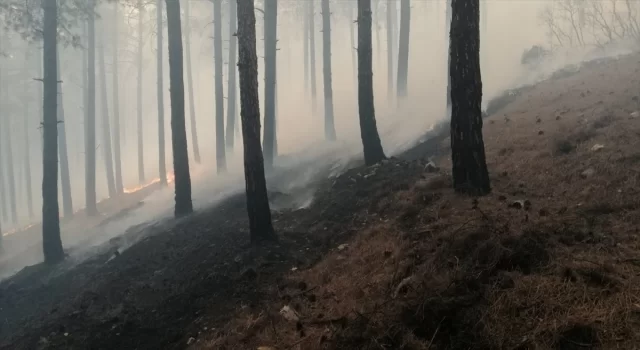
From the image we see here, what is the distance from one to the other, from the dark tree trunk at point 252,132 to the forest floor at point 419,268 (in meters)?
0.52

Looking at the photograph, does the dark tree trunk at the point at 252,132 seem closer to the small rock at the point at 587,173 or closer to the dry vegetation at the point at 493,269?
the dry vegetation at the point at 493,269

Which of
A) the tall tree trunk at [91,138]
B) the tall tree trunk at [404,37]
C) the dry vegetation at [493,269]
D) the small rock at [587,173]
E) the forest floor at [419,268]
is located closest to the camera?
the dry vegetation at [493,269]

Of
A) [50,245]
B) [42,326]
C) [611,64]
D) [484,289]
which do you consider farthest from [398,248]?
[611,64]

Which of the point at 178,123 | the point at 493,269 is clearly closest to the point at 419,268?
the point at 493,269

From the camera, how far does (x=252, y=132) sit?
8.56m

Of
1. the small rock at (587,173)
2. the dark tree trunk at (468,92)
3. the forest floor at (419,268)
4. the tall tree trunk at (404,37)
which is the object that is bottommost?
the forest floor at (419,268)

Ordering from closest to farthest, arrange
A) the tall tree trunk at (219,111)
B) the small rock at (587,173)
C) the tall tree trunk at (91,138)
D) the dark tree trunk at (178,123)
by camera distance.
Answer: the small rock at (587,173) < the dark tree trunk at (178,123) < the tall tree trunk at (219,111) < the tall tree trunk at (91,138)

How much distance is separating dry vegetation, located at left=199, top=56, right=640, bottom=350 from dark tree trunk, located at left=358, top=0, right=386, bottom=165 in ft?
11.5

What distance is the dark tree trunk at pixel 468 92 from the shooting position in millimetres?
6645

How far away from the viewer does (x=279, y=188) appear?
1606cm

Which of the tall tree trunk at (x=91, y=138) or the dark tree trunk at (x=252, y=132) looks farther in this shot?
the tall tree trunk at (x=91, y=138)

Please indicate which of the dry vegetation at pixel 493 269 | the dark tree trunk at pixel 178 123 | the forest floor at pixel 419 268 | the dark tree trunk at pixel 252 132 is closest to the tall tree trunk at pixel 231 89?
the dark tree trunk at pixel 178 123

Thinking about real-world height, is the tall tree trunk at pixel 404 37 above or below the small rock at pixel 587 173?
above

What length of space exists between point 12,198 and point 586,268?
41442 mm
